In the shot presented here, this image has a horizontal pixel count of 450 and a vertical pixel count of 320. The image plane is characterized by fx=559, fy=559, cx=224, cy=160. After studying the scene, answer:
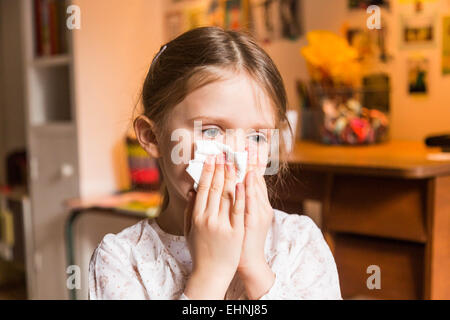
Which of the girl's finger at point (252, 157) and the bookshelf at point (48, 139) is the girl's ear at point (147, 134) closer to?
the girl's finger at point (252, 157)

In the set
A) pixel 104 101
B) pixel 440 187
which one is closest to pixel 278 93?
pixel 440 187

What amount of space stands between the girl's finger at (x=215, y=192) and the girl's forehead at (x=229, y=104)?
0.05 metres

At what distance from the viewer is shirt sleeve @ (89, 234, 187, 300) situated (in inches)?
22.6

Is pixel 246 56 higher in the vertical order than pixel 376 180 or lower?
higher

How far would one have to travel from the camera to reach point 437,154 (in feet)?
4.33

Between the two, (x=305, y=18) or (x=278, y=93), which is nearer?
(x=278, y=93)

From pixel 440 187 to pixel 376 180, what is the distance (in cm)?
15

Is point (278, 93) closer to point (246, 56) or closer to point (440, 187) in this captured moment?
point (246, 56)

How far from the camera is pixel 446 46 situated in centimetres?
155

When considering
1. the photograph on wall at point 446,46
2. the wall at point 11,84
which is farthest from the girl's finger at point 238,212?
the wall at point 11,84

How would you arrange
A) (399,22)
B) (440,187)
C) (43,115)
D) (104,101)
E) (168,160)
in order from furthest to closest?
(43,115) < (104,101) < (399,22) < (440,187) < (168,160)

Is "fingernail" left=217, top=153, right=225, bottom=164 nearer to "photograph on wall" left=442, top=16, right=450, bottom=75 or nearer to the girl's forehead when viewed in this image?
the girl's forehead

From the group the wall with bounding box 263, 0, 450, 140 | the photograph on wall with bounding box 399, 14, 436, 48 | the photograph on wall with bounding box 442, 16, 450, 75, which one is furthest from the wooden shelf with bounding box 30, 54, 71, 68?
the photograph on wall with bounding box 442, 16, 450, 75

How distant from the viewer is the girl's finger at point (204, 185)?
0.53 m
